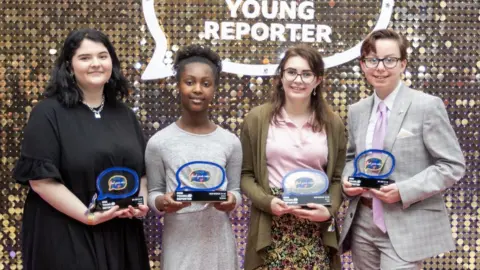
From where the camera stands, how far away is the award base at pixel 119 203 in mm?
2229

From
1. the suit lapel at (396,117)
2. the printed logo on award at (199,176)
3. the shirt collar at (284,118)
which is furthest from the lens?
the shirt collar at (284,118)

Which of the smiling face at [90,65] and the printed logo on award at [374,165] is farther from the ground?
the smiling face at [90,65]

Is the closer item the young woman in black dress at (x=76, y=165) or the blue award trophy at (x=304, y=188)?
the young woman in black dress at (x=76, y=165)

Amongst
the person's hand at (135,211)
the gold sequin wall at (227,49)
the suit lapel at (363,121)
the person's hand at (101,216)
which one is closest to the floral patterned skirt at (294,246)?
the suit lapel at (363,121)

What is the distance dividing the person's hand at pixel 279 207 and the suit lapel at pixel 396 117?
51 cm

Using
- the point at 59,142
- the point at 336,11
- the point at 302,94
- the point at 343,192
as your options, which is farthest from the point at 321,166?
the point at 336,11

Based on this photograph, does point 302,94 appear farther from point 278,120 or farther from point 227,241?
point 227,241

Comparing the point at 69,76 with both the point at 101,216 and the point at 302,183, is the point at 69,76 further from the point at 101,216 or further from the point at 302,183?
the point at 302,183

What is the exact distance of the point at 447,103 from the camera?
354 centimetres

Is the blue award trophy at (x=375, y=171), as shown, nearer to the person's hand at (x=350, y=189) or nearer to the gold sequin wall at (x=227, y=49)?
the person's hand at (x=350, y=189)

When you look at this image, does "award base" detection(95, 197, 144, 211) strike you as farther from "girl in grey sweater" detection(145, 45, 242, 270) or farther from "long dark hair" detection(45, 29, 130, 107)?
"long dark hair" detection(45, 29, 130, 107)

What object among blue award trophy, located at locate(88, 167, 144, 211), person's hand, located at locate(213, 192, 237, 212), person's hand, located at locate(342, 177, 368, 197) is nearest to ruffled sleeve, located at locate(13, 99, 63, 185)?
blue award trophy, located at locate(88, 167, 144, 211)

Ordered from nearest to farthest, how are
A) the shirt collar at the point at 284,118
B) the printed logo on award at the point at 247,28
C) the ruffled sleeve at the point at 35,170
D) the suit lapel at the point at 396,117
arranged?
the ruffled sleeve at the point at 35,170 → the suit lapel at the point at 396,117 → the shirt collar at the point at 284,118 → the printed logo on award at the point at 247,28

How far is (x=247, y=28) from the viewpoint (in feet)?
11.4
